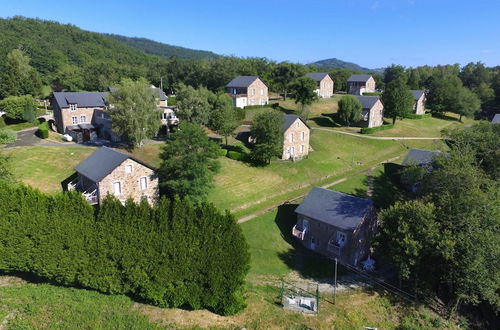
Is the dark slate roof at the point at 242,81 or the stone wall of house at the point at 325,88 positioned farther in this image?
the stone wall of house at the point at 325,88

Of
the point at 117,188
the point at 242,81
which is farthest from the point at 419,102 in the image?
the point at 117,188

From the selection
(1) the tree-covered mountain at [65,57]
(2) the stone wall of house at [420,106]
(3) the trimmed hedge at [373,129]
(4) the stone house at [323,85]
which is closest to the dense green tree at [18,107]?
(1) the tree-covered mountain at [65,57]

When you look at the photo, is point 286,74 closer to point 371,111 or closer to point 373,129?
point 371,111

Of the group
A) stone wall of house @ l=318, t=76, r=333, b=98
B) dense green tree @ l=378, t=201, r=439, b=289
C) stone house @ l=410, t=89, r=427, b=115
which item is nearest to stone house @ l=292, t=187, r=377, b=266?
dense green tree @ l=378, t=201, r=439, b=289

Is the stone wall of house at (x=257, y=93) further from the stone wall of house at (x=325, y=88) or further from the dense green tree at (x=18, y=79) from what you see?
the dense green tree at (x=18, y=79)

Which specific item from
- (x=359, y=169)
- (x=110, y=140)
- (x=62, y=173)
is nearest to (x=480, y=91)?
(x=359, y=169)

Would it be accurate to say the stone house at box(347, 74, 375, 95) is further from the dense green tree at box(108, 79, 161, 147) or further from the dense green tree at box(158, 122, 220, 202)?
the dense green tree at box(158, 122, 220, 202)

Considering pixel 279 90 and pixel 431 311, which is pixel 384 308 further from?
pixel 279 90
